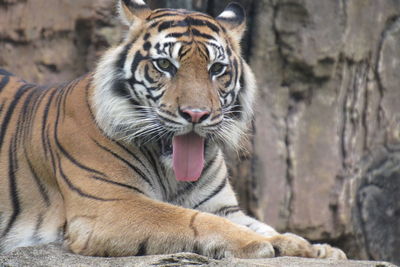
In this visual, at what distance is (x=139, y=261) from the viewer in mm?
3514

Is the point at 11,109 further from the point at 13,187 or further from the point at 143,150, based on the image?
the point at 143,150

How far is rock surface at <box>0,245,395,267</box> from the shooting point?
337 centimetres

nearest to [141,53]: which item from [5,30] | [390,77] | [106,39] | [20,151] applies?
[20,151]

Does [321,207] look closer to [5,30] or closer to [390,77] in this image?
[390,77]

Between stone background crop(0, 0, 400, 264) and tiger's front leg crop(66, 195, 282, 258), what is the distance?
2601 millimetres

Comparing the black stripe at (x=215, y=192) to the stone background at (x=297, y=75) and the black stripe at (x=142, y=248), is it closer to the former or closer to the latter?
the black stripe at (x=142, y=248)

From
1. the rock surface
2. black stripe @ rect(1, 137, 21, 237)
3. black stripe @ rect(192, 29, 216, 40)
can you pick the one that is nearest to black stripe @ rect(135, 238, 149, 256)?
the rock surface

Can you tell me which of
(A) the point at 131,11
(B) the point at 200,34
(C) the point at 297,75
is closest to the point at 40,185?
(A) the point at 131,11

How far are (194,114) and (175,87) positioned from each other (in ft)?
0.80

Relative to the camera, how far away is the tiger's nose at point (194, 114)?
3.81m

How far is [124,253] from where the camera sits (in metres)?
3.81

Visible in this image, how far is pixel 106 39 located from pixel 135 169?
2.63 m

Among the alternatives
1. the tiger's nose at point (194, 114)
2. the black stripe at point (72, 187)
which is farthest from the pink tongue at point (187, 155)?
the black stripe at point (72, 187)

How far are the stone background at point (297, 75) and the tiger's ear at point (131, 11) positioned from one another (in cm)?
206
